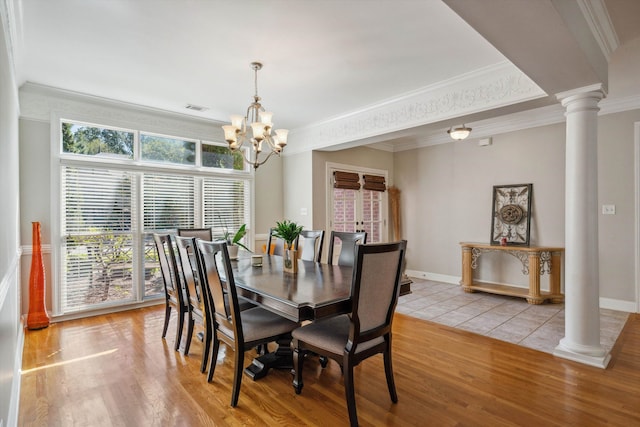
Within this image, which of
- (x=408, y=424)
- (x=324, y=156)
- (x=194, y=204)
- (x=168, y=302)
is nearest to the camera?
(x=408, y=424)

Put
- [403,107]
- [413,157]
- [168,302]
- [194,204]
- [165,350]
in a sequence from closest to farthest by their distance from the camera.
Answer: [165,350], [168,302], [403,107], [194,204], [413,157]

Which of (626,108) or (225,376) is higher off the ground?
(626,108)

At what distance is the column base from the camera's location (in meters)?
2.68

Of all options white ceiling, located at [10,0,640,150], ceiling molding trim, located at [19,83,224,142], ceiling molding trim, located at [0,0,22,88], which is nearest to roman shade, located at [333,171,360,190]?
white ceiling, located at [10,0,640,150]

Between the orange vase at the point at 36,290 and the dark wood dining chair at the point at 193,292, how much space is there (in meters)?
1.96

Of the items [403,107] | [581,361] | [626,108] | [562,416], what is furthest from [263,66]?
[626,108]

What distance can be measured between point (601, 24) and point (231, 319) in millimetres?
3296

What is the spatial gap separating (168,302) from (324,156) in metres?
3.28

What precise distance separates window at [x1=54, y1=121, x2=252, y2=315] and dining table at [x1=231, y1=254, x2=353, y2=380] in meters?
2.00

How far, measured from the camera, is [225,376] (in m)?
2.53

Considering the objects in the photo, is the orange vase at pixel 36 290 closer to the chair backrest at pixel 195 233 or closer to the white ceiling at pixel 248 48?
the chair backrest at pixel 195 233

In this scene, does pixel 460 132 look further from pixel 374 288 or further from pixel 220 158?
pixel 220 158

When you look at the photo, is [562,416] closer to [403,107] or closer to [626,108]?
[403,107]

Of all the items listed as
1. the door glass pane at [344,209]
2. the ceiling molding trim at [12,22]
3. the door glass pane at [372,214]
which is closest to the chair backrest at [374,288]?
the ceiling molding trim at [12,22]
